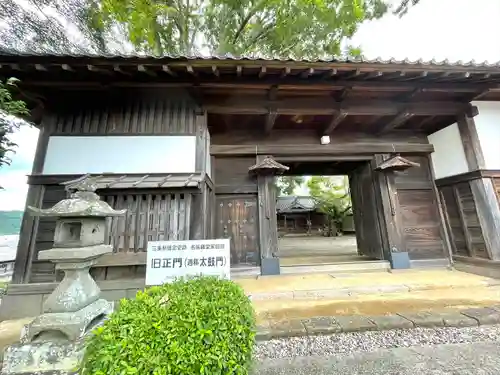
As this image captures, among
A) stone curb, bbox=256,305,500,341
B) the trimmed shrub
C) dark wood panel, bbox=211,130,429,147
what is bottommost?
stone curb, bbox=256,305,500,341

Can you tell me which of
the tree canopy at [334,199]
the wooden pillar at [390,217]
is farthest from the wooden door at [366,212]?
the tree canopy at [334,199]

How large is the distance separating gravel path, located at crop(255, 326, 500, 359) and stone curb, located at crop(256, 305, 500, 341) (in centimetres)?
5

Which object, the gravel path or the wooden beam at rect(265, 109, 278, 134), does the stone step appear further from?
the wooden beam at rect(265, 109, 278, 134)

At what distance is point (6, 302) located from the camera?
3.27 meters

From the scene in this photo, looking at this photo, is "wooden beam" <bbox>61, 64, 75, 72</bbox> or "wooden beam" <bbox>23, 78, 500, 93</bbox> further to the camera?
"wooden beam" <bbox>23, 78, 500, 93</bbox>

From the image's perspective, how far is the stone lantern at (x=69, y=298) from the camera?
1.52 meters

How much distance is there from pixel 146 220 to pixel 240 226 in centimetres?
202

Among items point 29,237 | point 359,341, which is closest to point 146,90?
point 29,237

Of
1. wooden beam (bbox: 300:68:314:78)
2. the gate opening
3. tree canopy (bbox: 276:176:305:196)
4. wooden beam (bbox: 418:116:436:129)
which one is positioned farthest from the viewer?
tree canopy (bbox: 276:176:305:196)

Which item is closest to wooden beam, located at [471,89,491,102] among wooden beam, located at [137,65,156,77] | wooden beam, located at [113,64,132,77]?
wooden beam, located at [137,65,156,77]

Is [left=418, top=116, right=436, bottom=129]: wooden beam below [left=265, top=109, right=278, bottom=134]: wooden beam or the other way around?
→ the other way around

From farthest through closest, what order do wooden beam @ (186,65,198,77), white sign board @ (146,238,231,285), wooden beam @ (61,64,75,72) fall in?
wooden beam @ (186,65,198,77) → wooden beam @ (61,64,75,72) → white sign board @ (146,238,231,285)

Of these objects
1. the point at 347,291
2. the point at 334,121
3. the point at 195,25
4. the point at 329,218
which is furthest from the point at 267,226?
the point at 329,218

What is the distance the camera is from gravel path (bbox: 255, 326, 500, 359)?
7.09ft
